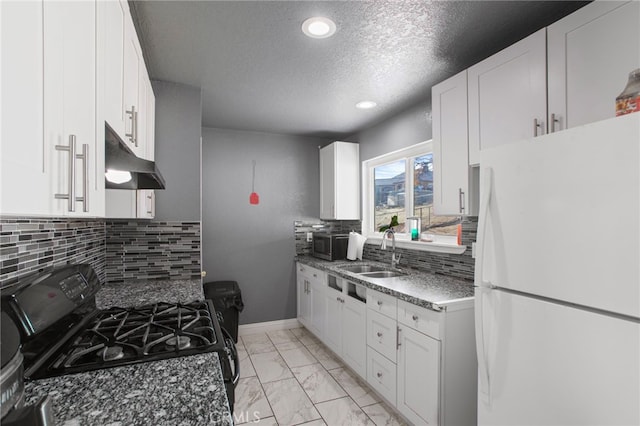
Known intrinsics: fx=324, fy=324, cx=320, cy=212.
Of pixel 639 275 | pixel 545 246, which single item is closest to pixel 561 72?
pixel 545 246

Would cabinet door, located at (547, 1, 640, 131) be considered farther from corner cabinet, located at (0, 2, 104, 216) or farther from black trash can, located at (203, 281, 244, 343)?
black trash can, located at (203, 281, 244, 343)

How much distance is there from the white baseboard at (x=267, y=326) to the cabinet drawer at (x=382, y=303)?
1.84 metres

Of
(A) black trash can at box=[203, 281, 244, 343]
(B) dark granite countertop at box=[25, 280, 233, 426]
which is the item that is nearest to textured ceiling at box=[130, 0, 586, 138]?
(B) dark granite countertop at box=[25, 280, 233, 426]

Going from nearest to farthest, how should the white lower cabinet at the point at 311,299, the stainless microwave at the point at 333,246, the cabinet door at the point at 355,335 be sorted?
the cabinet door at the point at 355,335 < the white lower cabinet at the point at 311,299 < the stainless microwave at the point at 333,246

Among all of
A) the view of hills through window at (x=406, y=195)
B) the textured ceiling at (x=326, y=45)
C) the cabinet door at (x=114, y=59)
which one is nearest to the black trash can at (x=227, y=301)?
the view of hills through window at (x=406, y=195)

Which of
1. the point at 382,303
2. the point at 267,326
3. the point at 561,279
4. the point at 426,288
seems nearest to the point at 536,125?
the point at 561,279

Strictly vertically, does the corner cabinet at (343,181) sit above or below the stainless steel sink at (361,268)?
above

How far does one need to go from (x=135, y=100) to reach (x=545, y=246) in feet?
6.19

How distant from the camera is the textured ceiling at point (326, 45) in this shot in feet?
5.25

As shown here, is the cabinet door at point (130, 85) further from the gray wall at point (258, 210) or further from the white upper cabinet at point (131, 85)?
the gray wall at point (258, 210)

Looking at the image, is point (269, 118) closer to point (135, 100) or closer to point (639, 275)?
point (135, 100)

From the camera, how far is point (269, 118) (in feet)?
11.1

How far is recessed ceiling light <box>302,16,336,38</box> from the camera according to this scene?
168 centimetres

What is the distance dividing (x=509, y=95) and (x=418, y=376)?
1.68 m
